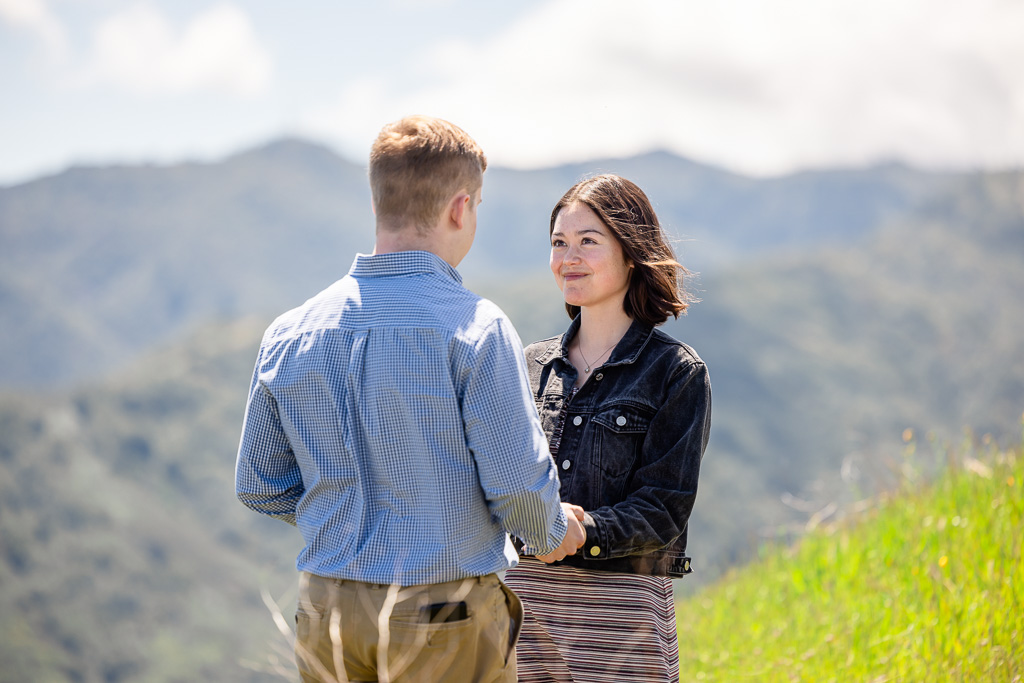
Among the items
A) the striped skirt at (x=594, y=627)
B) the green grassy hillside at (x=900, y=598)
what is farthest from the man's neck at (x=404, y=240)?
the green grassy hillside at (x=900, y=598)

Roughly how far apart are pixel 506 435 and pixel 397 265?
41cm

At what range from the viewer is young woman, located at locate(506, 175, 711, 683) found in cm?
225

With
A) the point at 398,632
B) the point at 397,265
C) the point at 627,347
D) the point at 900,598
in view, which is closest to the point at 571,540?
the point at 398,632

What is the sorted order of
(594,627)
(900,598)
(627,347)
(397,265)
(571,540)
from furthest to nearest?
(900,598) < (627,347) < (594,627) < (571,540) < (397,265)

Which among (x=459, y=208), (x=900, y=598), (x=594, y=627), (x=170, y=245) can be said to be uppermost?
(x=459, y=208)

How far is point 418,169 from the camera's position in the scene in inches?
70.5

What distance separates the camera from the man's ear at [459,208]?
6.10 feet

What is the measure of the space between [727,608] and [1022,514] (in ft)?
6.31

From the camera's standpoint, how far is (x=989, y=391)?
78.8 meters

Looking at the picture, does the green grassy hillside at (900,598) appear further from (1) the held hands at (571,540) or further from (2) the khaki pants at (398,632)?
(2) the khaki pants at (398,632)

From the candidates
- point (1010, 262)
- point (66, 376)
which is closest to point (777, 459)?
point (1010, 262)

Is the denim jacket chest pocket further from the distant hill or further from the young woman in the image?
the distant hill

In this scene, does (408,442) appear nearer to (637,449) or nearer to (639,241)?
(637,449)

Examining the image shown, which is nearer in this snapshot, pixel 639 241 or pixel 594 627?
pixel 594 627
